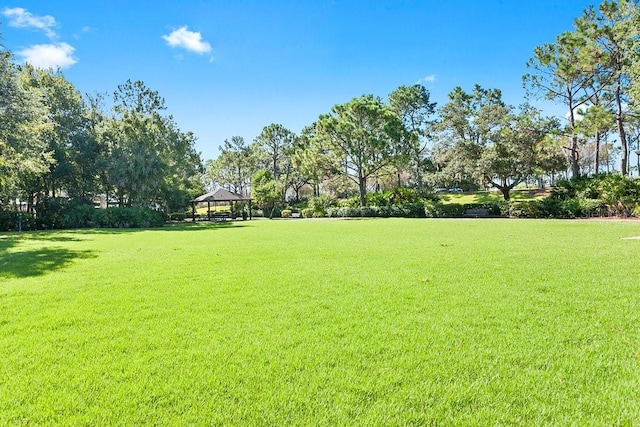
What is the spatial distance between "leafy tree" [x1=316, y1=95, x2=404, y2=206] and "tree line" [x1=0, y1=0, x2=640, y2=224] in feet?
0.27

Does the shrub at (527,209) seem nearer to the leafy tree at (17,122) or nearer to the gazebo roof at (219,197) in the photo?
the gazebo roof at (219,197)

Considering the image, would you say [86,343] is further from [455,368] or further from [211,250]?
[211,250]

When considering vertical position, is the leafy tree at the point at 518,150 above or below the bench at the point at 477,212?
above

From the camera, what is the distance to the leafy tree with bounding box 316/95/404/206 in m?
27.6

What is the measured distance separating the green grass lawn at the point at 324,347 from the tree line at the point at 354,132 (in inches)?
586

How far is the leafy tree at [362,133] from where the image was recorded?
1087 inches

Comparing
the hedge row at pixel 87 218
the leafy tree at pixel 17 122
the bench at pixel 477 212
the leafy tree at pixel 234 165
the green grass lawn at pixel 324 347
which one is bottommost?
the green grass lawn at pixel 324 347

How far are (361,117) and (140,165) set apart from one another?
52.8ft

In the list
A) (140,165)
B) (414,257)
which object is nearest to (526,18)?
(414,257)

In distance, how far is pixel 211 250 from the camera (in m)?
9.32

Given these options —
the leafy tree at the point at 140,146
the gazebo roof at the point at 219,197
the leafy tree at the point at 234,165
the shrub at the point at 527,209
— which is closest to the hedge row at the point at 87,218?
the leafy tree at the point at 140,146

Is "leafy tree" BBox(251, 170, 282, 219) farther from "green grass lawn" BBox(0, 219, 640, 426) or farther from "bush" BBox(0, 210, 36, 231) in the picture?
"green grass lawn" BBox(0, 219, 640, 426)

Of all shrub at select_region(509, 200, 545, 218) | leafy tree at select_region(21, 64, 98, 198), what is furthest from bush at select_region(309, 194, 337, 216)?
leafy tree at select_region(21, 64, 98, 198)

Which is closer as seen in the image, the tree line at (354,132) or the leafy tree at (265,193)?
the tree line at (354,132)
